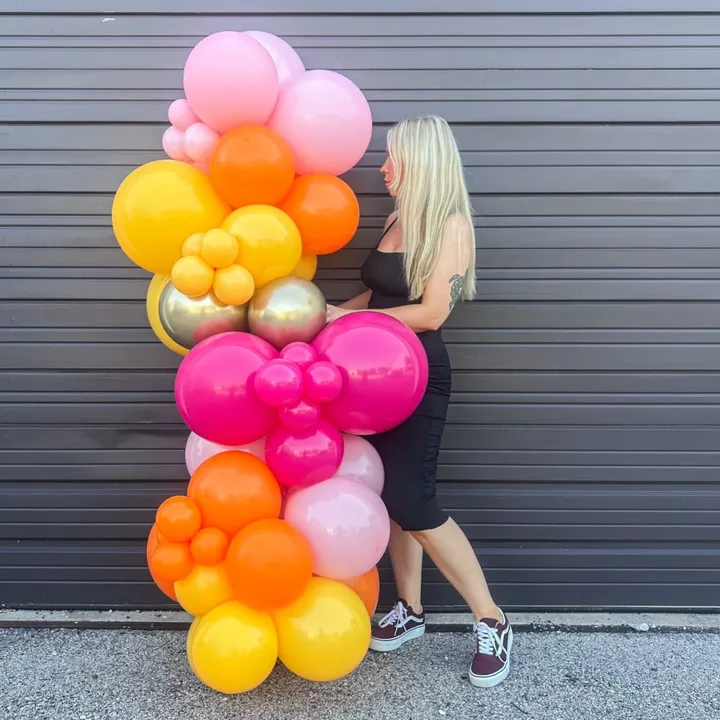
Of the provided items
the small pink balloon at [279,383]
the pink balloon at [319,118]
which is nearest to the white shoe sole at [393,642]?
the small pink balloon at [279,383]

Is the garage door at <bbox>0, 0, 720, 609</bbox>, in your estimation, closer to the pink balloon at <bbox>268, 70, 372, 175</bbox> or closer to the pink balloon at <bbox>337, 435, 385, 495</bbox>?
the pink balloon at <bbox>268, 70, 372, 175</bbox>

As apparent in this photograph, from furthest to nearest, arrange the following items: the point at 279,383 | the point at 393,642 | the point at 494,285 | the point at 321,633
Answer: the point at 494,285
the point at 393,642
the point at 321,633
the point at 279,383

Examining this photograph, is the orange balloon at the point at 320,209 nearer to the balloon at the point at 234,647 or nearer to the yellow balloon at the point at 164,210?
the yellow balloon at the point at 164,210

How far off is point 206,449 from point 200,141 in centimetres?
100

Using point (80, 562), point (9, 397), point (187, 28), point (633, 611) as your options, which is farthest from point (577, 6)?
point (80, 562)

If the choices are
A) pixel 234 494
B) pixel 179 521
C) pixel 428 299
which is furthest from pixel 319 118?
pixel 179 521

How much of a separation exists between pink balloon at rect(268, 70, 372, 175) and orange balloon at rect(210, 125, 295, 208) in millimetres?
61

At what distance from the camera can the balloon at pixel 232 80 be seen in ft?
6.22

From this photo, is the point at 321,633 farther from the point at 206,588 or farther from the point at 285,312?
the point at 285,312

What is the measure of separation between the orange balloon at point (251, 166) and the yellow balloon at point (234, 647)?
1.25 meters

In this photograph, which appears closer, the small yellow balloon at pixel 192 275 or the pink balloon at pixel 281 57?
the small yellow balloon at pixel 192 275

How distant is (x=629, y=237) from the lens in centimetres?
267

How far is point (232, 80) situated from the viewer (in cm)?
190

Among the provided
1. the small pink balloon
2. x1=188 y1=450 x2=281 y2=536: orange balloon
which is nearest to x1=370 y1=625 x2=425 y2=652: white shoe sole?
x1=188 y1=450 x2=281 y2=536: orange balloon
